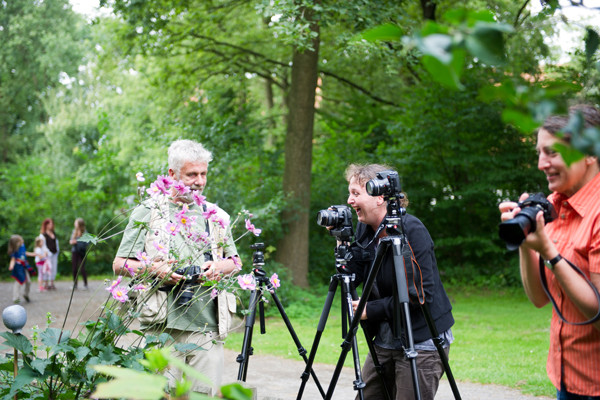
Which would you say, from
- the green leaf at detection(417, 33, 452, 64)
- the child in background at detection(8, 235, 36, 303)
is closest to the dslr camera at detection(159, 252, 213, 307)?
the green leaf at detection(417, 33, 452, 64)

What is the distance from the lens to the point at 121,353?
2.35 metres

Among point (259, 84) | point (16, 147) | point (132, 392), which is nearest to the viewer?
point (132, 392)

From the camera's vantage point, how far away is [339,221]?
343cm

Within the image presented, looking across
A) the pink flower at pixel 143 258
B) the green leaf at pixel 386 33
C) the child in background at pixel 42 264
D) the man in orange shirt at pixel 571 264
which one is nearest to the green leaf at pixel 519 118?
the green leaf at pixel 386 33

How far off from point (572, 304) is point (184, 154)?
193 cm

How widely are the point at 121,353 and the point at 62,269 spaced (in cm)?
1984

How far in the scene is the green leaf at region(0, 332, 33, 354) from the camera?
7.26ft

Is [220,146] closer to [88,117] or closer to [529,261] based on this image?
[529,261]

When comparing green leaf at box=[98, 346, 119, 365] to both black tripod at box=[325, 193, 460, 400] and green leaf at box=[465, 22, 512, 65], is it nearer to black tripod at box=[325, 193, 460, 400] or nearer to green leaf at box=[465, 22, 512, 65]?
black tripod at box=[325, 193, 460, 400]

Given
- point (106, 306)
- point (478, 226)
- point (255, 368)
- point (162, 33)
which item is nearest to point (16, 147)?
point (162, 33)

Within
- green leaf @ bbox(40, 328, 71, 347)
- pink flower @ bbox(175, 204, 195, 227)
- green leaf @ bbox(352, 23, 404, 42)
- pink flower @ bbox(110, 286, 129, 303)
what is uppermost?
green leaf @ bbox(352, 23, 404, 42)

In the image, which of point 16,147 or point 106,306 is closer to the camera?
point 106,306

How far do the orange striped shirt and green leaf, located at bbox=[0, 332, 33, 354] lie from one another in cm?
182

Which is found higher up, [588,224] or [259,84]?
[259,84]
